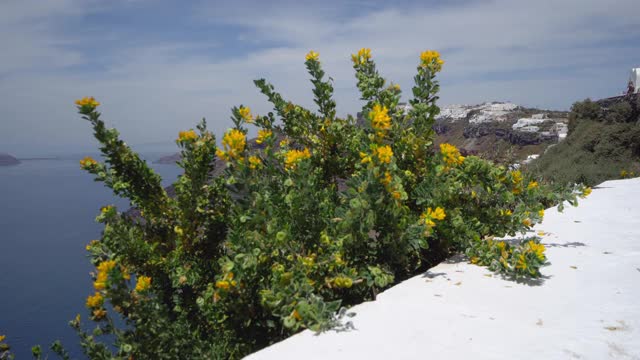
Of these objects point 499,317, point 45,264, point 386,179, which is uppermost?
point 386,179

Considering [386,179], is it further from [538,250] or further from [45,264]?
[45,264]

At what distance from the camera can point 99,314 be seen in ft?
9.84

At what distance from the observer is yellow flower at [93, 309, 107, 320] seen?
9.80 ft

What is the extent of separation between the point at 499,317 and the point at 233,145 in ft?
7.69

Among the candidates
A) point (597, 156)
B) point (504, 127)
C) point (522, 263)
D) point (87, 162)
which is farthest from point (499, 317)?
point (504, 127)

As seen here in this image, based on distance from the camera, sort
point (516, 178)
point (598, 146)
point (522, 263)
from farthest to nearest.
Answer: point (598, 146) → point (516, 178) → point (522, 263)

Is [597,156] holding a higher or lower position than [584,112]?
lower

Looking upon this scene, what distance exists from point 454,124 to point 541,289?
10886cm

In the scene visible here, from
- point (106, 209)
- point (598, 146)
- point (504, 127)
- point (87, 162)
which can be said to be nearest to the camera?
point (106, 209)

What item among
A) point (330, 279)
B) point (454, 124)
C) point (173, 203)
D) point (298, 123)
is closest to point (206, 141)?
point (173, 203)

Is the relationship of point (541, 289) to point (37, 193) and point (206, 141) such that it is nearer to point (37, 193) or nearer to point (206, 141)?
point (206, 141)

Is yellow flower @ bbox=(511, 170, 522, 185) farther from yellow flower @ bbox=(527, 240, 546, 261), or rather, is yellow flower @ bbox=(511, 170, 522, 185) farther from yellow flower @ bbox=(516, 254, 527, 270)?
yellow flower @ bbox=(516, 254, 527, 270)

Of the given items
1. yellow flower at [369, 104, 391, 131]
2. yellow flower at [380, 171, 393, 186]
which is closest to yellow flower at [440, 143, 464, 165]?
yellow flower at [369, 104, 391, 131]

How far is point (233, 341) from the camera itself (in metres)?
3.25
